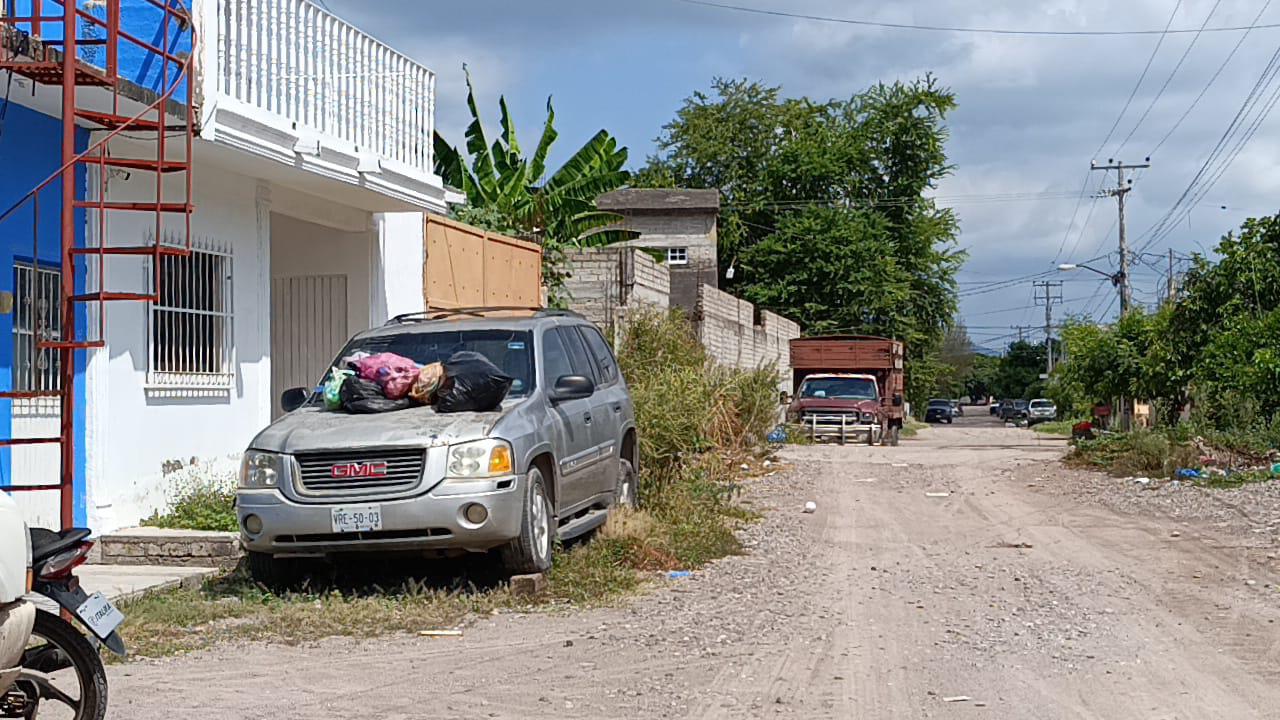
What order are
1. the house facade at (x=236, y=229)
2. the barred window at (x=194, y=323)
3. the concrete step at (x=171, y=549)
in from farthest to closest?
the barred window at (x=194, y=323), the house facade at (x=236, y=229), the concrete step at (x=171, y=549)

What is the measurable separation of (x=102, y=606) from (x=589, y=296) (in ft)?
59.0

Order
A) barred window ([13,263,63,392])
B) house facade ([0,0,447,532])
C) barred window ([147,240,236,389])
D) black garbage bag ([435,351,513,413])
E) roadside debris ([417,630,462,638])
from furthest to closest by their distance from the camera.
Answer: barred window ([147,240,236,389]) < house facade ([0,0,447,532]) < barred window ([13,263,63,392]) < black garbage bag ([435,351,513,413]) < roadside debris ([417,630,462,638])

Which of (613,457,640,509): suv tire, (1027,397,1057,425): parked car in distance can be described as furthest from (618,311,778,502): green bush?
(1027,397,1057,425): parked car in distance

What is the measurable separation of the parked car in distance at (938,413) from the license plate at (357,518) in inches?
2890

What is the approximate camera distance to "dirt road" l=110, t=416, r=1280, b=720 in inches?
250

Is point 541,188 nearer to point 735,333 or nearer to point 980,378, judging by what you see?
point 735,333

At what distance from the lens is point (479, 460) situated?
9.05 meters

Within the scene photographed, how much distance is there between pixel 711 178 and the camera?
63250 mm

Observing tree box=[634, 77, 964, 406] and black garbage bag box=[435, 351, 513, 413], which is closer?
black garbage bag box=[435, 351, 513, 413]

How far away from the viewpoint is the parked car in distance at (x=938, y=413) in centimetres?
8119

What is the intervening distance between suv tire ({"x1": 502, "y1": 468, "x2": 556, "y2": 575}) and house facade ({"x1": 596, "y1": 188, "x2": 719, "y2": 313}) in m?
43.2

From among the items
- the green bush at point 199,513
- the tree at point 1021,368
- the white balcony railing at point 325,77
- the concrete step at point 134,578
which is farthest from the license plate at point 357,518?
the tree at point 1021,368

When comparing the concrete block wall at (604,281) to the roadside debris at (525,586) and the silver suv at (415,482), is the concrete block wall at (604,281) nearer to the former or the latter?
the silver suv at (415,482)

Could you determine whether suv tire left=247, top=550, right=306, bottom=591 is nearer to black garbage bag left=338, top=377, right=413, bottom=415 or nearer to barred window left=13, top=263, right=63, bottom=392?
black garbage bag left=338, top=377, right=413, bottom=415
